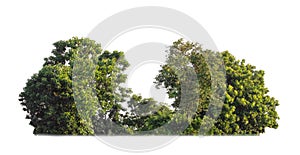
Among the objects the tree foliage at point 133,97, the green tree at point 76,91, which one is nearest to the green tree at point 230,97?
the tree foliage at point 133,97

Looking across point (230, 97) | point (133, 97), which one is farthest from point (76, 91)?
point (230, 97)

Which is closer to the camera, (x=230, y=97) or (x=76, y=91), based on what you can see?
(x=76, y=91)

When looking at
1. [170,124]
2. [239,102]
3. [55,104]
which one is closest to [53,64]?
[55,104]

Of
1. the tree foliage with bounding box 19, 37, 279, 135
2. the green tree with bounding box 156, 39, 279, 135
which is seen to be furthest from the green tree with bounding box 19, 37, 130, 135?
the green tree with bounding box 156, 39, 279, 135

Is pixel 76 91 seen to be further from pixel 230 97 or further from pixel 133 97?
pixel 230 97

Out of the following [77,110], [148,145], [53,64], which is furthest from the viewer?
[53,64]

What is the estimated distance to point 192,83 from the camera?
61.9 ft

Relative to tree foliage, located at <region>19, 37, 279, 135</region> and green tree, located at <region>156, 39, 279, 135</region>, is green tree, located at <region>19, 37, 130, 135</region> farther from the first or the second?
green tree, located at <region>156, 39, 279, 135</region>

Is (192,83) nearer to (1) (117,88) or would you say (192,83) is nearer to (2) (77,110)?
(1) (117,88)

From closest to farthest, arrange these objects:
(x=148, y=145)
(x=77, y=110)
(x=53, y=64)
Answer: (x=148, y=145) < (x=77, y=110) < (x=53, y=64)

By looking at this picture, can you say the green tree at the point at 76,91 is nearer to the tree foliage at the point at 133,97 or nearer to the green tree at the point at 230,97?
the tree foliage at the point at 133,97

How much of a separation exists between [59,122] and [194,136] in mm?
4407

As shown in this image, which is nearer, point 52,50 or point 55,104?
point 55,104

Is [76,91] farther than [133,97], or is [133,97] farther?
[133,97]
